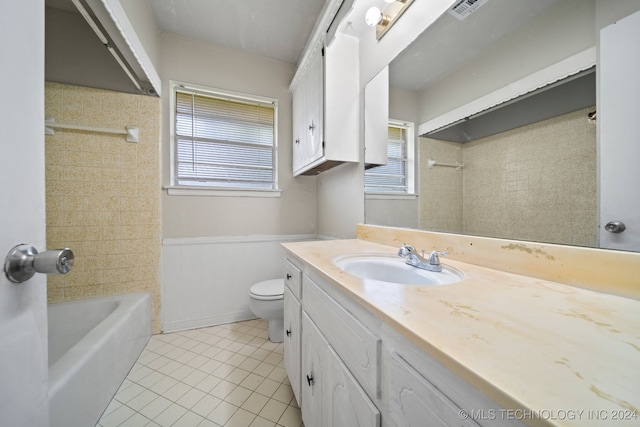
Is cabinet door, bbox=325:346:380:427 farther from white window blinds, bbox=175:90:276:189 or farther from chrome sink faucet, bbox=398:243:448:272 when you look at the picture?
white window blinds, bbox=175:90:276:189

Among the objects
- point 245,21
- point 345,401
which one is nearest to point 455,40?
point 345,401

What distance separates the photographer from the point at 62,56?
158 centimetres

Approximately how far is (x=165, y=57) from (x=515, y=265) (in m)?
2.69

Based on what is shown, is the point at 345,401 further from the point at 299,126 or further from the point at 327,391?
the point at 299,126

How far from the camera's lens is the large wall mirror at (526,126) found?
0.60 m

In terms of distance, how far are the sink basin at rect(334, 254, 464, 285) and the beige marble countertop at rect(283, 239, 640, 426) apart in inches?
8.5

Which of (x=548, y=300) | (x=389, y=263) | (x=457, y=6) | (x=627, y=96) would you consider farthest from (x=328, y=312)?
(x=457, y=6)

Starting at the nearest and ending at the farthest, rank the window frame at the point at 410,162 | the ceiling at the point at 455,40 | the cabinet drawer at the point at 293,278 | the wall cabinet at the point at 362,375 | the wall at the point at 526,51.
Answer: the wall cabinet at the point at 362,375 → the wall at the point at 526,51 → the ceiling at the point at 455,40 → the cabinet drawer at the point at 293,278 → the window frame at the point at 410,162

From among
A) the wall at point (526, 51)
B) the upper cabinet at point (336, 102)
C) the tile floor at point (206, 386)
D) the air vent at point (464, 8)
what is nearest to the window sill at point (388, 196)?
the upper cabinet at point (336, 102)

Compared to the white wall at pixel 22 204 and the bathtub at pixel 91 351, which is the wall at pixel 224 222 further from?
the white wall at pixel 22 204

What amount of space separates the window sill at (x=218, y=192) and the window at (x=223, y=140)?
0.04 metres

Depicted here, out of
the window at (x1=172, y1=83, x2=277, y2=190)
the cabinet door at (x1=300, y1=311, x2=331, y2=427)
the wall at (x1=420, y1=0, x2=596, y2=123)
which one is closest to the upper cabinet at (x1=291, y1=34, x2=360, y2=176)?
the wall at (x1=420, y1=0, x2=596, y2=123)

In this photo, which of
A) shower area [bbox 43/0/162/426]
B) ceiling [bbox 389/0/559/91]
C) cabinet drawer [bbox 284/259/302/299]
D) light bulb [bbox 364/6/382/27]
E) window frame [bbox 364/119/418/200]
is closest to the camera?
ceiling [bbox 389/0/559/91]

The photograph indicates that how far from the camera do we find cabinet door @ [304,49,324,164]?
1.58 meters
